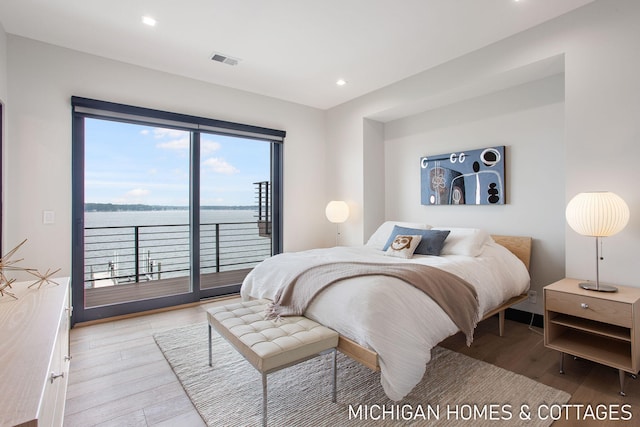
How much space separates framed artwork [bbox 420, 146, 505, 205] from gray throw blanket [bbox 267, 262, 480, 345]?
1.56m

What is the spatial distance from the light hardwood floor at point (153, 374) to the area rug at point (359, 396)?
0.12 m

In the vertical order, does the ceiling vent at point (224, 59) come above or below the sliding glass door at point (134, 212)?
above

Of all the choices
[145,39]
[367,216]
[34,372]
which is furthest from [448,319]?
[145,39]

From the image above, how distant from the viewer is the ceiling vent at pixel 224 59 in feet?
11.0

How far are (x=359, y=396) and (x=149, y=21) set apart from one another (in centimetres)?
331

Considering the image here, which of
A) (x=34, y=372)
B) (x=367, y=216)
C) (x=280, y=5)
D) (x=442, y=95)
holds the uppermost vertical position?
(x=280, y=5)

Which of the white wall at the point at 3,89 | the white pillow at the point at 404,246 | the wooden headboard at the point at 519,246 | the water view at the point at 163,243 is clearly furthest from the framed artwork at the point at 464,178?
the white wall at the point at 3,89

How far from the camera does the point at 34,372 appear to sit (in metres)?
0.94

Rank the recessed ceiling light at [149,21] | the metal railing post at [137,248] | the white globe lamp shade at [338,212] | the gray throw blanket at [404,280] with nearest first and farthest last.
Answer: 1. the gray throw blanket at [404,280]
2. the recessed ceiling light at [149,21]
3. the metal railing post at [137,248]
4. the white globe lamp shade at [338,212]

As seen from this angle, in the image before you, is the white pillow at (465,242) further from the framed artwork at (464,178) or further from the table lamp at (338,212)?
the table lamp at (338,212)

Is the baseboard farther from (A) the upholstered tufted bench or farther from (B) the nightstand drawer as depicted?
(A) the upholstered tufted bench

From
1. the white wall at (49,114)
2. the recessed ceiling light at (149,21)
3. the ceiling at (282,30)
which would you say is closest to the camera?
the ceiling at (282,30)

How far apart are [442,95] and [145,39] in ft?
10.1

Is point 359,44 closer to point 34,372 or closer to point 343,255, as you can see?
point 343,255
